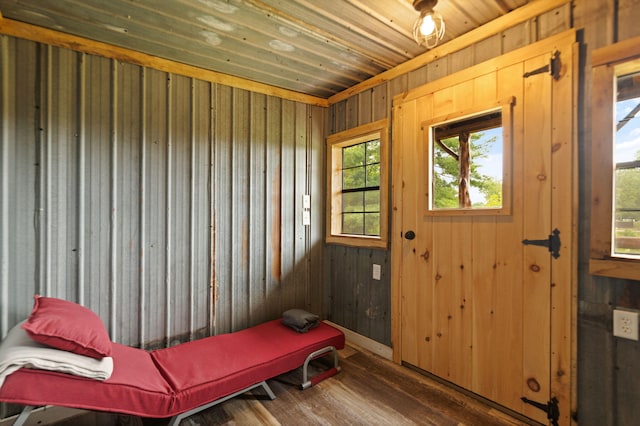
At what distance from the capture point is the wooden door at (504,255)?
172cm

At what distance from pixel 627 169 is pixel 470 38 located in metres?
1.32

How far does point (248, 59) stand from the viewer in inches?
99.3

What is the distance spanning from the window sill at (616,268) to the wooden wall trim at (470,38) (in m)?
1.54

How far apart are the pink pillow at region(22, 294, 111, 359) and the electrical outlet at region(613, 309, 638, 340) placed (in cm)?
276

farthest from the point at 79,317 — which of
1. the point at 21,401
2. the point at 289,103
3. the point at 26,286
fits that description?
the point at 289,103

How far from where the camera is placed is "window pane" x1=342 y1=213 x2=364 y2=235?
3346mm

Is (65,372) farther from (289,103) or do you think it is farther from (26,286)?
Answer: (289,103)

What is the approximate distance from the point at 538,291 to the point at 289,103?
9.13ft

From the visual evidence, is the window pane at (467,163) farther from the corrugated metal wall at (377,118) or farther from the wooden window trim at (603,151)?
the wooden window trim at (603,151)

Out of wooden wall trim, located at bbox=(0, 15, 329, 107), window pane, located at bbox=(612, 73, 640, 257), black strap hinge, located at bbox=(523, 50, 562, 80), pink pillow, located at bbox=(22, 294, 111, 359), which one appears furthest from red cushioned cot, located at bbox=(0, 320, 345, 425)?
black strap hinge, located at bbox=(523, 50, 562, 80)

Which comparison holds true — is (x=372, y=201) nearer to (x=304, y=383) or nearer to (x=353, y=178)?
(x=353, y=178)

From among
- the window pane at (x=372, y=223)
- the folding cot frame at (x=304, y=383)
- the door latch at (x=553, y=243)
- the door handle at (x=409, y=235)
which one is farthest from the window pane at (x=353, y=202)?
the door latch at (x=553, y=243)

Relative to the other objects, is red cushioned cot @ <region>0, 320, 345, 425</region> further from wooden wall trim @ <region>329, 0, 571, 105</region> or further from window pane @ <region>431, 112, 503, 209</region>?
wooden wall trim @ <region>329, 0, 571, 105</region>

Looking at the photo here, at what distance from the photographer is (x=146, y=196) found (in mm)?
2395
